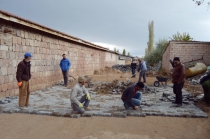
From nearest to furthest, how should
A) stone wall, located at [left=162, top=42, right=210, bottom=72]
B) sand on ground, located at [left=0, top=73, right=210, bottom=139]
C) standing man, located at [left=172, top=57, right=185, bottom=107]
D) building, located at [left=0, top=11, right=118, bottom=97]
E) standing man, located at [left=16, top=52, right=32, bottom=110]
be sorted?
1. sand on ground, located at [left=0, top=73, right=210, bottom=139]
2. standing man, located at [left=16, top=52, right=32, bottom=110]
3. standing man, located at [left=172, top=57, right=185, bottom=107]
4. building, located at [left=0, top=11, right=118, bottom=97]
5. stone wall, located at [left=162, top=42, right=210, bottom=72]

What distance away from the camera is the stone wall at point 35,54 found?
7.36 metres

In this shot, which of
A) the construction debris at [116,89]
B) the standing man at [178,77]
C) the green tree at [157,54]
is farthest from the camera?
the green tree at [157,54]

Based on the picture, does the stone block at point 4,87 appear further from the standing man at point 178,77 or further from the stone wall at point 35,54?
the standing man at point 178,77

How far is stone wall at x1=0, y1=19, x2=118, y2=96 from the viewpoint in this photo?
7.36 m

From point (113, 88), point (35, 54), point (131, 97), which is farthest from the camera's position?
point (113, 88)

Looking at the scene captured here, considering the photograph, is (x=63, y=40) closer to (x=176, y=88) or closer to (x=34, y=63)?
(x=34, y=63)

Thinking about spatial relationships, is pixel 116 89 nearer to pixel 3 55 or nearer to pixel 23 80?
pixel 23 80

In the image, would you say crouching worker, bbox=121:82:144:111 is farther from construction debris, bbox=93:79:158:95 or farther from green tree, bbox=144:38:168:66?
green tree, bbox=144:38:168:66

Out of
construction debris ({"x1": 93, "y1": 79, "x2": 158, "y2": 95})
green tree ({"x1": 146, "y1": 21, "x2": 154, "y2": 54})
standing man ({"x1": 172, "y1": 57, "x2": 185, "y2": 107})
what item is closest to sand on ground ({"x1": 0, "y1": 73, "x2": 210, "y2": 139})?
standing man ({"x1": 172, "y1": 57, "x2": 185, "y2": 107})

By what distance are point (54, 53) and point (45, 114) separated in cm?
672

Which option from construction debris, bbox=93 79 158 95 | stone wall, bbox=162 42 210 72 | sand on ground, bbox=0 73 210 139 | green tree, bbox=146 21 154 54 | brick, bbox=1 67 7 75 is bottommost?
sand on ground, bbox=0 73 210 139

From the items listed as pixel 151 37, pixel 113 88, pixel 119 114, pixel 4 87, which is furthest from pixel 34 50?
pixel 151 37

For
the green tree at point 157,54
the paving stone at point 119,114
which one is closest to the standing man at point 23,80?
the paving stone at point 119,114

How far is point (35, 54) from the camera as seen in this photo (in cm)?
952
